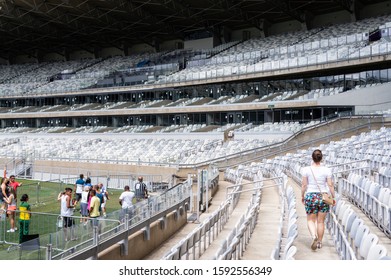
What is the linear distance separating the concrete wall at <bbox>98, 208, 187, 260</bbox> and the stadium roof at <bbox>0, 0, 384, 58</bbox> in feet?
130

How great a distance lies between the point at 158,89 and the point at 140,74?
3610 millimetres

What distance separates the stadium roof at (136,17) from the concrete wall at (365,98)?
53.1 ft

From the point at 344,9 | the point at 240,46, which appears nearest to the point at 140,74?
the point at 240,46

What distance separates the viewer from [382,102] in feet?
121

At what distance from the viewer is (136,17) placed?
57594 millimetres

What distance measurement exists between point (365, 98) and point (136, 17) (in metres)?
30.8

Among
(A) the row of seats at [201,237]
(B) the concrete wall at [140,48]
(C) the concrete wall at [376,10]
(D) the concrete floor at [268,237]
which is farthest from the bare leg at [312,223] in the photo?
(B) the concrete wall at [140,48]

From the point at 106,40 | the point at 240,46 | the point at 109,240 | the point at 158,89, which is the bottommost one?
the point at 109,240

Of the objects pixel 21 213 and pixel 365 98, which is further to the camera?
pixel 365 98

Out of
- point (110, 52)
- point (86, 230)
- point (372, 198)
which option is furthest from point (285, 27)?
point (86, 230)

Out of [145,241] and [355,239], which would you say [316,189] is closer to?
[355,239]

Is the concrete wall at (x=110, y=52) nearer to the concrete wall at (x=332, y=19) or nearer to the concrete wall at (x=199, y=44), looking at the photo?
the concrete wall at (x=199, y=44)

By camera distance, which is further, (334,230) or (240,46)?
(240,46)
